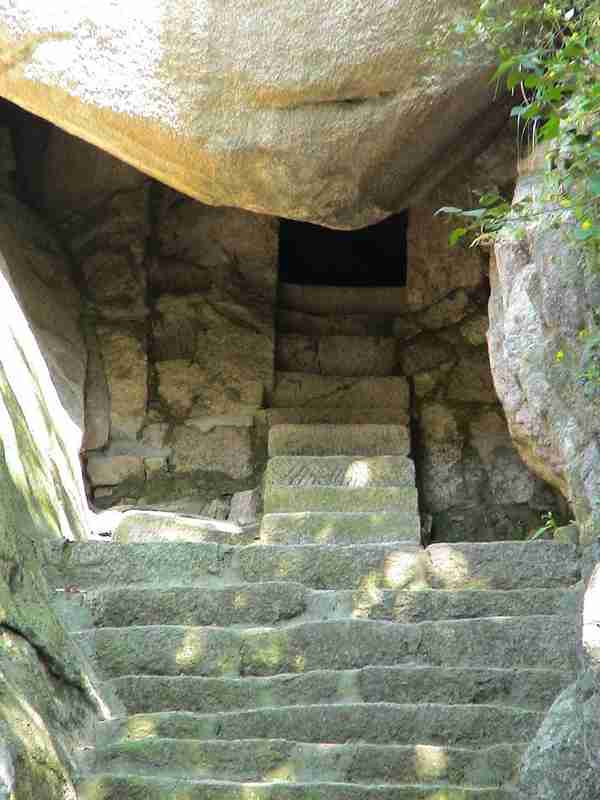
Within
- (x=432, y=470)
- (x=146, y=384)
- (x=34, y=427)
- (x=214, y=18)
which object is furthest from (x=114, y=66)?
(x=432, y=470)

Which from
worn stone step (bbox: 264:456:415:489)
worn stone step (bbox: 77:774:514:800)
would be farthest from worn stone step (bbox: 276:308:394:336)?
worn stone step (bbox: 77:774:514:800)

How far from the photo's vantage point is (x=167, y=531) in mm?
4926

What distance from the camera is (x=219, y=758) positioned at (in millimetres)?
3201

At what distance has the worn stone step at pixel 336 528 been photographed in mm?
4645

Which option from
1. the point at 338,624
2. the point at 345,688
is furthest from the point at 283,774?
the point at 338,624

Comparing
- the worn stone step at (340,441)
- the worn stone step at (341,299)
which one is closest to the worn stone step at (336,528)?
the worn stone step at (340,441)

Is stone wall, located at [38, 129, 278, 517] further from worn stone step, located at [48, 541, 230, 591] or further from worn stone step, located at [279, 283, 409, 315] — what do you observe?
worn stone step, located at [48, 541, 230, 591]

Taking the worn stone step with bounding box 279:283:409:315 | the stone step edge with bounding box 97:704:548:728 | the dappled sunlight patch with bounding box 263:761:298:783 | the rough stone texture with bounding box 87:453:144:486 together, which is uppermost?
the worn stone step with bounding box 279:283:409:315

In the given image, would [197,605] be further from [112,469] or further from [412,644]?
[112,469]

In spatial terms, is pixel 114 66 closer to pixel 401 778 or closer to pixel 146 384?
pixel 146 384

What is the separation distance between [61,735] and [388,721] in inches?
33.0

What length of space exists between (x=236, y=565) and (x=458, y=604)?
2.45 feet

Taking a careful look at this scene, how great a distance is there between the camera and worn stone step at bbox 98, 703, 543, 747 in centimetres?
330

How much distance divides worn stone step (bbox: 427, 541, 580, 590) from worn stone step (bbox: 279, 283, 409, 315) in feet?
9.37
